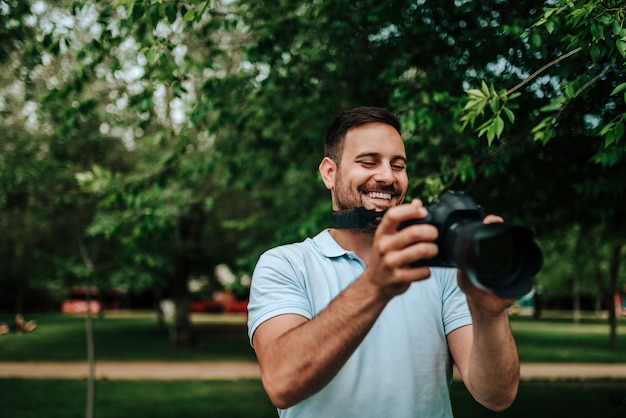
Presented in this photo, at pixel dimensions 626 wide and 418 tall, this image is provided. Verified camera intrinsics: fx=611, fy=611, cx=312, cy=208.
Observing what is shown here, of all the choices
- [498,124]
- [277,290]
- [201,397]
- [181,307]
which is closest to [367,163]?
[277,290]

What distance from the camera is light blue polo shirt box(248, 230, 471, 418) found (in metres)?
1.86

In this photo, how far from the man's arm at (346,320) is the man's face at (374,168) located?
64cm

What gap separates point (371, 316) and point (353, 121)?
0.92m

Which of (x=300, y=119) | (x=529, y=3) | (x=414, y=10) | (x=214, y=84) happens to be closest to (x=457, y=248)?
(x=529, y=3)

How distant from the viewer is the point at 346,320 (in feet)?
4.85

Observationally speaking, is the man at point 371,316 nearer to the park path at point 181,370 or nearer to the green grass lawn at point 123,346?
the park path at point 181,370

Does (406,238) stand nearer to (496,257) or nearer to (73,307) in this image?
(496,257)

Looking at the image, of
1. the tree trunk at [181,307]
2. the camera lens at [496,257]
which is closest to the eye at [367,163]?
the camera lens at [496,257]

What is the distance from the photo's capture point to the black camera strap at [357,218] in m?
1.97

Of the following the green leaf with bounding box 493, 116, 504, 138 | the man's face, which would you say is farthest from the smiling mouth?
the green leaf with bounding box 493, 116, 504, 138

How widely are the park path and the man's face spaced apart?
11.7 m

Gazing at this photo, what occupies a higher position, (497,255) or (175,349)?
(497,255)

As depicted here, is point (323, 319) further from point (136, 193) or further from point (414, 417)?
point (136, 193)

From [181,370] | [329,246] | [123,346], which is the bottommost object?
[181,370]
